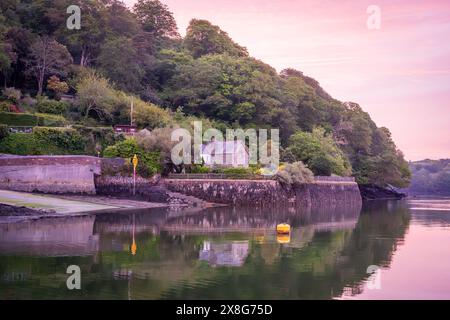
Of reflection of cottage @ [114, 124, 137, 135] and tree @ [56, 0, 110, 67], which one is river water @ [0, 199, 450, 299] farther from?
tree @ [56, 0, 110, 67]

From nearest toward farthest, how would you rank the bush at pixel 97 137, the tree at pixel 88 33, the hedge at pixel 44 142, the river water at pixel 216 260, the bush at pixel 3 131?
the river water at pixel 216 260
the bush at pixel 3 131
the hedge at pixel 44 142
the bush at pixel 97 137
the tree at pixel 88 33

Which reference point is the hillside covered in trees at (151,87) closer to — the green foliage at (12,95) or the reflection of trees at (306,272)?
the green foliage at (12,95)

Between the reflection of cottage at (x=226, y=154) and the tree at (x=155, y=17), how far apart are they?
44931mm

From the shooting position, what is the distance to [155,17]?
11344cm

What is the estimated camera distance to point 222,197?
6450 cm

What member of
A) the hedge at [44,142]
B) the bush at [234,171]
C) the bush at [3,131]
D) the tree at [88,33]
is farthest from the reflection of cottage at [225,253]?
the tree at [88,33]

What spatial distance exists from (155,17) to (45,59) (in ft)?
134

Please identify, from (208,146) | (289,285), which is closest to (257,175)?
(208,146)

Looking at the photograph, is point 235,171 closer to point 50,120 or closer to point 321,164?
point 321,164

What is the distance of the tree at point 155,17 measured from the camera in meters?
112

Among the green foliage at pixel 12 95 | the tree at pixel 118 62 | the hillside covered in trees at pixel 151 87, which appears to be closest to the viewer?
the green foliage at pixel 12 95

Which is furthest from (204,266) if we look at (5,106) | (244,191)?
(5,106)

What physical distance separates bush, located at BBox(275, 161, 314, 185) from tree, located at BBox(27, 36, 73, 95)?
104ft
